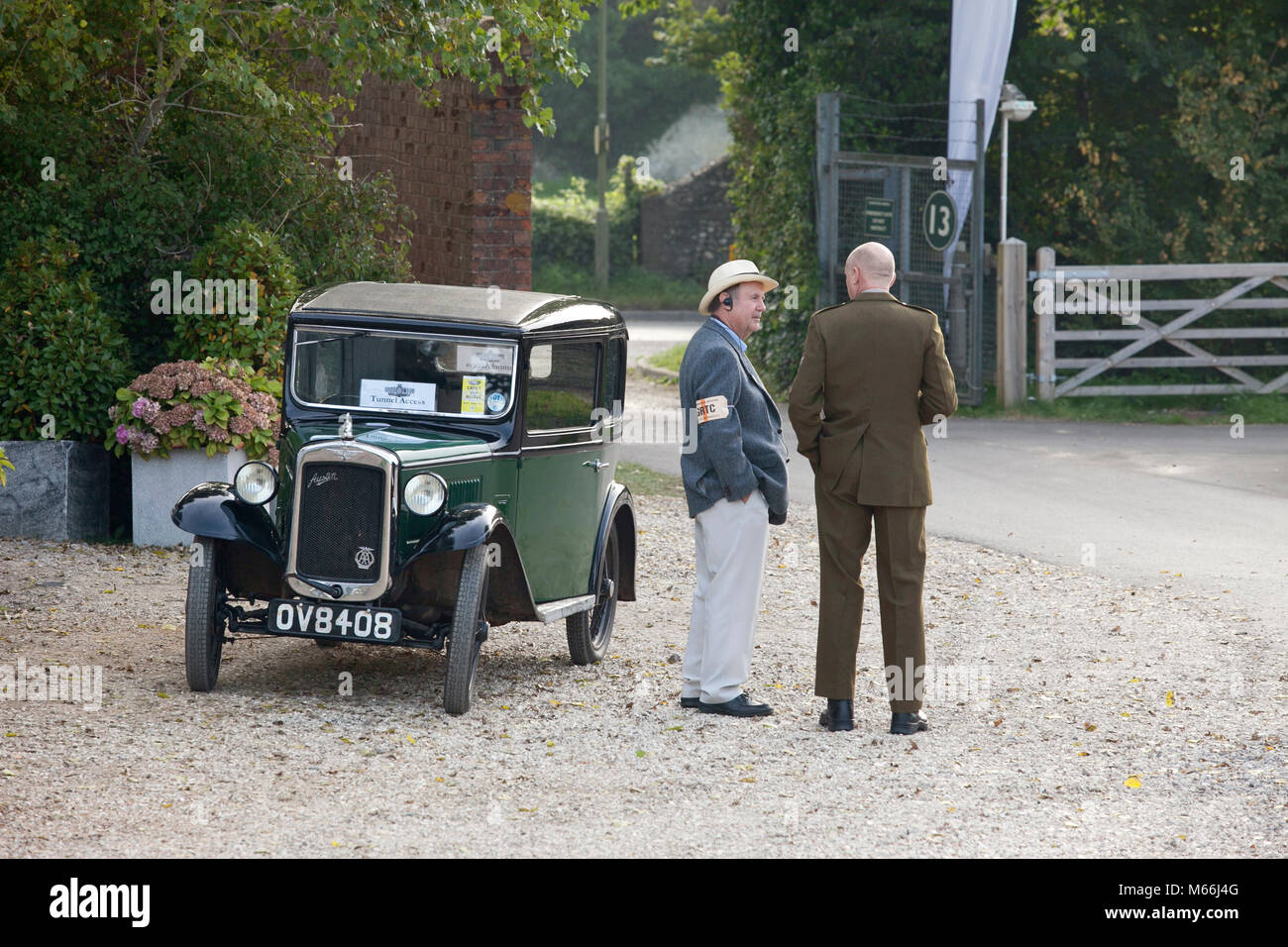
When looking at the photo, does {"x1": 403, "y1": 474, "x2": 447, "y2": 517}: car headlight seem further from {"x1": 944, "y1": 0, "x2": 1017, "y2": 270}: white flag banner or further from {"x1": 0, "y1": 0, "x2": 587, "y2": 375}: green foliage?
{"x1": 944, "y1": 0, "x2": 1017, "y2": 270}: white flag banner

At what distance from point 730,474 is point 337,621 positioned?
68.9 inches

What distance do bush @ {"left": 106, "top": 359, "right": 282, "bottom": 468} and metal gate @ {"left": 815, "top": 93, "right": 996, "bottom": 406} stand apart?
369 inches

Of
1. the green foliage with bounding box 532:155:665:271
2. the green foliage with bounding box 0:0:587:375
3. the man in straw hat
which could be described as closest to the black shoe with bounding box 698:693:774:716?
the man in straw hat

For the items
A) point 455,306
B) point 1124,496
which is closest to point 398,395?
point 455,306

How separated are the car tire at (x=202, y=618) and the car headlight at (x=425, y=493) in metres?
0.92

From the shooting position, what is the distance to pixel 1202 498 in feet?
40.3

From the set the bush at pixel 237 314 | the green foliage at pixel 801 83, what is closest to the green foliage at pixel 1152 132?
the green foliage at pixel 801 83

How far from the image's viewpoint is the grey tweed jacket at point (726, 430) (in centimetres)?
622

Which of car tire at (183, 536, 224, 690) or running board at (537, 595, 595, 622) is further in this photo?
running board at (537, 595, 595, 622)

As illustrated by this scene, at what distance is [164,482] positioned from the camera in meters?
9.80

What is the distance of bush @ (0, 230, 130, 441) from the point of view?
383 inches

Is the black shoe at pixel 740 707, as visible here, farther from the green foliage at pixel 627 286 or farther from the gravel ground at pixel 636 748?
the green foliage at pixel 627 286

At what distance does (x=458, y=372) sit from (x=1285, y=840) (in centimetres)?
390

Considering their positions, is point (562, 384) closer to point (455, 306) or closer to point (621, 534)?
point (455, 306)
